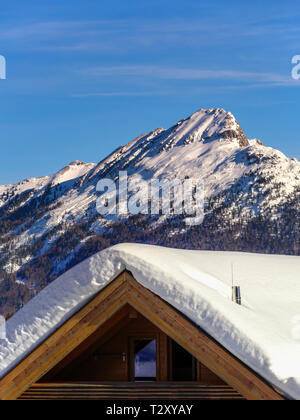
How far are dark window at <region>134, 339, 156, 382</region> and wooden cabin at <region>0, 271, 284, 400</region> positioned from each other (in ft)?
0.27

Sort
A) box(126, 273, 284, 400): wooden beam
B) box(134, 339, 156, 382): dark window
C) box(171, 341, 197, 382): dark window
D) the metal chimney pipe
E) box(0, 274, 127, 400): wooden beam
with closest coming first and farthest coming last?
box(126, 273, 284, 400): wooden beam < box(0, 274, 127, 400): wooden beam < the metal chimney pipe < box(171, 341, 197, 382): dark window < box(134, 339, 156, 382): dark window

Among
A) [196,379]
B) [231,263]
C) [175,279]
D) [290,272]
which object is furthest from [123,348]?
[290,272]

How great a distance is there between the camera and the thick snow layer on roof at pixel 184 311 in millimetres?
10398

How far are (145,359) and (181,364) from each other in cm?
95

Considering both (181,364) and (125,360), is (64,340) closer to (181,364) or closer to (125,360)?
(125,360)

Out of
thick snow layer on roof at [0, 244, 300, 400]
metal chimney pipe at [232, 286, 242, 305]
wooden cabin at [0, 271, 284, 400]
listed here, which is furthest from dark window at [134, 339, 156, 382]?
metal chimney pipe at [232, 286, 242, 305]

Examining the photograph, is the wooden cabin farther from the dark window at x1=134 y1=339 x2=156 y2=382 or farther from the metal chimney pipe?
the metal chimney pipe

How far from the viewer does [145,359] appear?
13453mm

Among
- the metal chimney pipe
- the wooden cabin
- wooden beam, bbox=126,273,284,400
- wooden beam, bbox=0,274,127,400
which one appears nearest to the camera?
wooden beam, bbox=126,273,284,400

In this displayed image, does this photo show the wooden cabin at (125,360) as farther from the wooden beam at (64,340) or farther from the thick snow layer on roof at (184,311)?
the thick snow layer on roof at (184,311)

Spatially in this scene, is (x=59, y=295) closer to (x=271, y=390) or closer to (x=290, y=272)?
(x=271, y=390)

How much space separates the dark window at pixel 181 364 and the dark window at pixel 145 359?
603 mm

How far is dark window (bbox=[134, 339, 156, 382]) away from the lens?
13.3 meters

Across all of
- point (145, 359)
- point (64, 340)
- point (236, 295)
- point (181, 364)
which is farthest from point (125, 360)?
point (236, 295)
